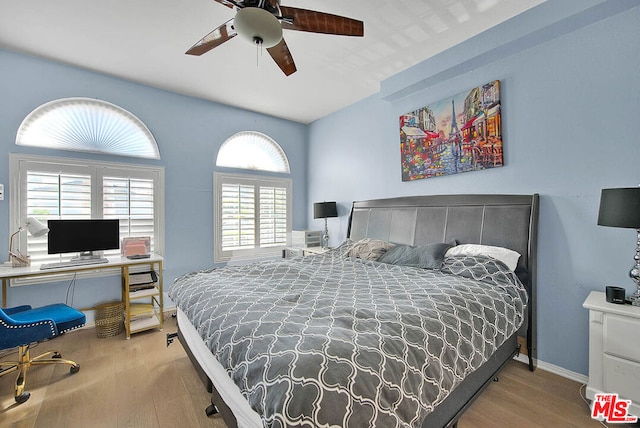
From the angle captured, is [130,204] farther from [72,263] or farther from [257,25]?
[257,25]

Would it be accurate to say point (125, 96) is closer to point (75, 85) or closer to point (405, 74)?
point (75, 85)

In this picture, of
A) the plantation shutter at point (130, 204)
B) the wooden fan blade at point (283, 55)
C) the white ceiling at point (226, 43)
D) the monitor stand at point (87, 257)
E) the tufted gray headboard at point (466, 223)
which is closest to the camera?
the wooden fan blade at point (283, 55)

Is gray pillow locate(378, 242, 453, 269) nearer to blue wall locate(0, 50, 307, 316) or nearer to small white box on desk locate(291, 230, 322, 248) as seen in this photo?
small white box on desk locate(291, 230, 322, 248)

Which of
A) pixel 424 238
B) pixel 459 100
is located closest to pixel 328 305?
pixel 424 238

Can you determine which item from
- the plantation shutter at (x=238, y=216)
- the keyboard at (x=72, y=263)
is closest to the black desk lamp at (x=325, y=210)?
the plantation shutter at (x=238, y=216)

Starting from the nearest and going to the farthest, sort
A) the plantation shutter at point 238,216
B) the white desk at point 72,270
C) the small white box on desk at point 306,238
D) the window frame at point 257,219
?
the white desk at point 72,270 < the window frame at point 257,219 < the plantation shutter at point 238,216 < the small white box on desk at point 306,238

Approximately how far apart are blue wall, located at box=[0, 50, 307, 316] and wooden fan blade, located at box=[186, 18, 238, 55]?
179cm

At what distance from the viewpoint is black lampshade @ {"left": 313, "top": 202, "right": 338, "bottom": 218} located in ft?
13.7

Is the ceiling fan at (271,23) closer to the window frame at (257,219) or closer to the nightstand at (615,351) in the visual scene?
the window frame at (257,219)

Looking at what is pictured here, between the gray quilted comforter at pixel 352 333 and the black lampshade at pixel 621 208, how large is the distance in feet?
2.28

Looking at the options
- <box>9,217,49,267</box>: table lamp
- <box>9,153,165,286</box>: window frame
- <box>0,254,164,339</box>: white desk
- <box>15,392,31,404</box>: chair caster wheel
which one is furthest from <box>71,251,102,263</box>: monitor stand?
<box>15,392,31,404</box>: chair caster wheel

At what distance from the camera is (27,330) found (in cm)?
195

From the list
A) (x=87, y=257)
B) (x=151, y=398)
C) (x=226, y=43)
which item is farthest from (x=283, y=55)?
(x=87, y=257)

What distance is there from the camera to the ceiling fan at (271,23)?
1598 mm
